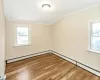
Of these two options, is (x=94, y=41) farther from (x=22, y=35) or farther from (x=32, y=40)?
(x=22, y=35)

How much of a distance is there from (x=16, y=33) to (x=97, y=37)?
129 inches

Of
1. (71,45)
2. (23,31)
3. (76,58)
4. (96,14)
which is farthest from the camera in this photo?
(23,31)

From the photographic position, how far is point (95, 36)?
305 centimetres

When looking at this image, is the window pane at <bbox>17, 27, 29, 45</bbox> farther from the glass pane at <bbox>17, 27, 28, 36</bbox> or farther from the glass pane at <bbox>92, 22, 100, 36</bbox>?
the glass pane at <bbox>92, 22, 100, 36</bbox>

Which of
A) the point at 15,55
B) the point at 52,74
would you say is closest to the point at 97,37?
the point at 52,74

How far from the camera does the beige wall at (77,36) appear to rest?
3.00 meters

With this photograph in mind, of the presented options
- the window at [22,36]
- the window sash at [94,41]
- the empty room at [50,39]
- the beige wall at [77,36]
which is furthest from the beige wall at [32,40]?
the window sash at [94,41]

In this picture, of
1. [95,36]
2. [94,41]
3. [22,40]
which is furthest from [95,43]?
[22,40]

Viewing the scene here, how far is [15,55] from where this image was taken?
420cm

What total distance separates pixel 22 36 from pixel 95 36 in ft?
10.3

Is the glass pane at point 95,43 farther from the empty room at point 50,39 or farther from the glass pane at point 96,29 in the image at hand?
the glass pane at point 96,29

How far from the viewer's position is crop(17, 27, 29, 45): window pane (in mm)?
4369

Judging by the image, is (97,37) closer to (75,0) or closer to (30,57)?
(75,0)

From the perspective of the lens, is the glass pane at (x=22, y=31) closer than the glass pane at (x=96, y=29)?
No
